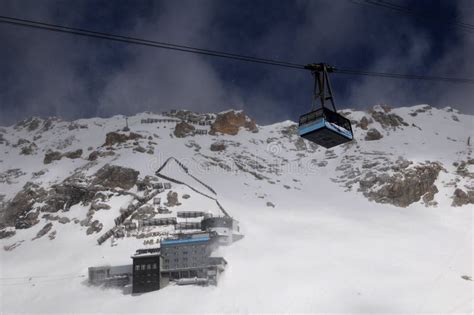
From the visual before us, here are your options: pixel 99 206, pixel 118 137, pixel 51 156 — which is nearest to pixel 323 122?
pixel 99 206

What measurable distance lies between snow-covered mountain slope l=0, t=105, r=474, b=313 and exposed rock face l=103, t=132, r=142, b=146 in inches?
27.5

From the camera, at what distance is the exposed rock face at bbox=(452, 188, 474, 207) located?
458ft

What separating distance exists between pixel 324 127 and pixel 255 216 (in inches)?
3784

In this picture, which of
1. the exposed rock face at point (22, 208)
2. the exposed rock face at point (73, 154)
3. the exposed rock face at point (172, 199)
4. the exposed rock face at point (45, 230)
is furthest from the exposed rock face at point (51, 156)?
the exposed rock face at point (172, 199)

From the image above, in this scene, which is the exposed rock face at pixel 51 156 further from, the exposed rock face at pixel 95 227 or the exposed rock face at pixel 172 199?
the exposed rock face at pixel 172 199

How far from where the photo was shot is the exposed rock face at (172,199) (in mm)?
118125

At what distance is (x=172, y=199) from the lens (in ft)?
393

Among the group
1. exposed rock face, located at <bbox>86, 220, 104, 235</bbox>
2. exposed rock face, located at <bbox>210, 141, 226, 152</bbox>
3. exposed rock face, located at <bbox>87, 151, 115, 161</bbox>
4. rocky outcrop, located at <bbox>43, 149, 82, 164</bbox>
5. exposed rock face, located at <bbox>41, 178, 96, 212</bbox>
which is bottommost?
exposed rock face, located at <bbox>86, 220, 104, 235</bbox>

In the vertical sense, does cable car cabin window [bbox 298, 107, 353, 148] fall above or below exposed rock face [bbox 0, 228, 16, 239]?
above

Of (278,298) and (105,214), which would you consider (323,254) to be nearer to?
(278,298)

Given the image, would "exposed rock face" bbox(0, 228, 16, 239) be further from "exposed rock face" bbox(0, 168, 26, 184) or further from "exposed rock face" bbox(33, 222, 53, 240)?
"exposed rock face" bbox(0, 168, 26, 184)

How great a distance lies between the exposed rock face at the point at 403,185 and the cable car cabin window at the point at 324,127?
122679 mm

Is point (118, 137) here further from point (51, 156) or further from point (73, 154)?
point (51, 156)

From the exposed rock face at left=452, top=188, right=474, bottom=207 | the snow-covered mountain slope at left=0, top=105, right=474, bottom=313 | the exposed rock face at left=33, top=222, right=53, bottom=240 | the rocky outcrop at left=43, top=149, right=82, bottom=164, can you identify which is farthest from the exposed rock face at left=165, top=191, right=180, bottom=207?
the exposed rock face at left=452, top=188, right=474, bottom=207
